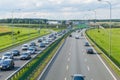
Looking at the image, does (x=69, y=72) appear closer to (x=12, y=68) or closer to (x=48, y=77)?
(x=48, y=77)

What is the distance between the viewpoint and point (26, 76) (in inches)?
1346

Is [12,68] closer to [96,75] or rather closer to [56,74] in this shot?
[56,74]

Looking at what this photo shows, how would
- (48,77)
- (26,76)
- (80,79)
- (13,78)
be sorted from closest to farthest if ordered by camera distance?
1. (80,79)
2. (13,78)
3. (26,76)
4. (48,77)

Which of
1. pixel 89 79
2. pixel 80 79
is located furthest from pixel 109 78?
pixel 80 79

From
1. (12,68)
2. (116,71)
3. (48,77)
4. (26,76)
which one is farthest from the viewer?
(12,68)

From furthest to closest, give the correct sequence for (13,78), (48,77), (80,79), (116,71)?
(116,71), (48,77), (13,78), (80,79)

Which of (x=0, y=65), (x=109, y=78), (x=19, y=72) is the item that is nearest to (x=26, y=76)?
(x=19, y=72)

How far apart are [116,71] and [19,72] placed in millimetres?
12314

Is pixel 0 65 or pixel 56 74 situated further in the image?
pixel 0 65

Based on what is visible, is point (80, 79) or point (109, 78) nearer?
point (80, 79)

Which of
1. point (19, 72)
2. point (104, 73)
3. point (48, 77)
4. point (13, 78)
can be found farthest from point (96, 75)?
point (13, 78)

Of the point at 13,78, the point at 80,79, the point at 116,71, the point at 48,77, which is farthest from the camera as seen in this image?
the point at 116,71

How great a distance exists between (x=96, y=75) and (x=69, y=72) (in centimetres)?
357

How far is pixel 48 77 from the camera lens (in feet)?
122
